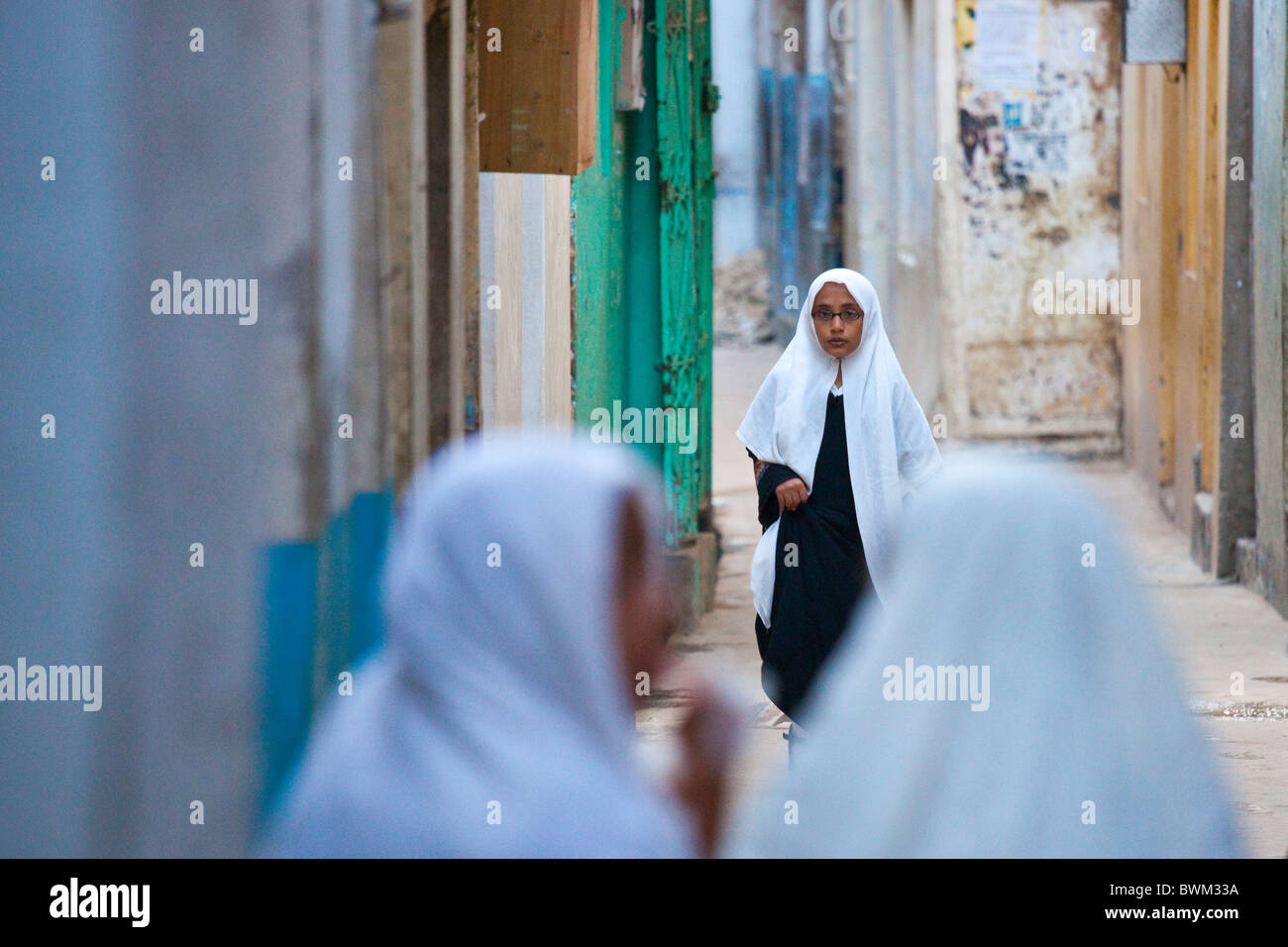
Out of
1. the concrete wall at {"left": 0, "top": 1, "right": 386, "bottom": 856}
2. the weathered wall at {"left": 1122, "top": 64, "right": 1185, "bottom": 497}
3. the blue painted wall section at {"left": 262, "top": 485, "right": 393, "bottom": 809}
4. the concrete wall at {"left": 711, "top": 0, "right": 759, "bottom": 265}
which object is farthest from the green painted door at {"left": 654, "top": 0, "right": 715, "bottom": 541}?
the concrete wall at {"left": 711, "top": 0, "right": 759, "bottom": 265}

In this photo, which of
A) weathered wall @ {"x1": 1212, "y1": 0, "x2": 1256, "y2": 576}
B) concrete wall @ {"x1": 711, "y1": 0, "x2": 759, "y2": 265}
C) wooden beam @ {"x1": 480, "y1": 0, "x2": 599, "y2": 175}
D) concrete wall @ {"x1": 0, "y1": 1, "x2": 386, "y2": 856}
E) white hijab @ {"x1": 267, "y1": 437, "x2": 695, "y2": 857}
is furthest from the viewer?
concrete wall @ {"x1": 711, "y1": 0, "x2": 759, "y2": 265}

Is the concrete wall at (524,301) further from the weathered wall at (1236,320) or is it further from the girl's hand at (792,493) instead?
the weathered wall at (1236,320)

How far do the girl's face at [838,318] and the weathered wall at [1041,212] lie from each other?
26.6 feet

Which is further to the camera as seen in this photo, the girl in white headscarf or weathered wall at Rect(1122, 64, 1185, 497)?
weathered wall at Rect(1122, 64, 1185, 497)

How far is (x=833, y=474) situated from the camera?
5.22 meters

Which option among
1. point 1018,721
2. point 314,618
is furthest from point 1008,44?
point 1018,721

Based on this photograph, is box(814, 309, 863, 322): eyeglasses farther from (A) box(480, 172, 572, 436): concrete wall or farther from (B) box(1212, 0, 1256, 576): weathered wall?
(B) box(1212, 0, 1256, 576): weathered wall

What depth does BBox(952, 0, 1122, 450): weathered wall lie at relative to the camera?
13.0 metres

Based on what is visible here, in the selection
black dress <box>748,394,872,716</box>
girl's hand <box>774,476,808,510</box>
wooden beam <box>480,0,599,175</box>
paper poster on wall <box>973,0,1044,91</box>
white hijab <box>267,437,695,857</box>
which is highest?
paper poster on wall <box>973,0,1044,91</box>

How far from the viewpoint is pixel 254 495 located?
2.84 m

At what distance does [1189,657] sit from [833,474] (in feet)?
9.46

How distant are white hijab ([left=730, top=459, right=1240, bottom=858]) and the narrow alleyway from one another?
→ 1683 mm

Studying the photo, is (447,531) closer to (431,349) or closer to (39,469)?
(39,469)
